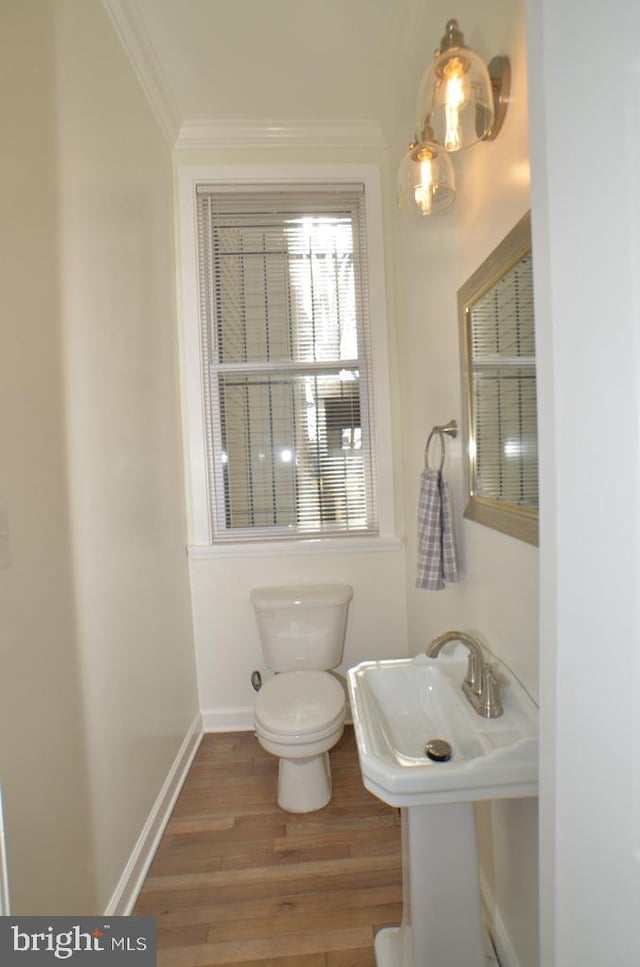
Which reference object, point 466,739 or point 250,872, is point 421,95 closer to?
point 466,739

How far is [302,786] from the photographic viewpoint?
1566 millimetres

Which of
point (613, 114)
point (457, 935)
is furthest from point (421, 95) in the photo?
Result: point (457, 935)

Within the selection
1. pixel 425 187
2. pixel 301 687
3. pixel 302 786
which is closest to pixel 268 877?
pixel 302 786

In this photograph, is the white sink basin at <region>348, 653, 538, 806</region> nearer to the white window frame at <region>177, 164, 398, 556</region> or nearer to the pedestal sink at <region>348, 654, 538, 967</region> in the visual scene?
the pedestal sink at <region>348, 654, 538, 967</region>

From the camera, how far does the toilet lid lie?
4.74 ft

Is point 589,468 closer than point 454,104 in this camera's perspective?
Yes

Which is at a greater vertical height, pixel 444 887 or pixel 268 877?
pixel 444 887

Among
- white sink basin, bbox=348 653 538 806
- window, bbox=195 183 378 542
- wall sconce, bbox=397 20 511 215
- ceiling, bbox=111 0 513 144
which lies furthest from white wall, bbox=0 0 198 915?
wall sconce, bbox=397 20 511 215

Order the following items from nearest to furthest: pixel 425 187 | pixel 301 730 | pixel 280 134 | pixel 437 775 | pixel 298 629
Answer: pixel 437 775
pixel 425 187
pixel 301 730
pixel 298 629
pixel 280 134

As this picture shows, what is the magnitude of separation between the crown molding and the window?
1.14ft

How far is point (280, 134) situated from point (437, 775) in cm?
255

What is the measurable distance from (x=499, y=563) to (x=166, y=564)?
4.27 ft

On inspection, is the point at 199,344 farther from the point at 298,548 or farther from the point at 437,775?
the point at 437,775

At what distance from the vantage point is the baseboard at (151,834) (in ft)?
3.97
